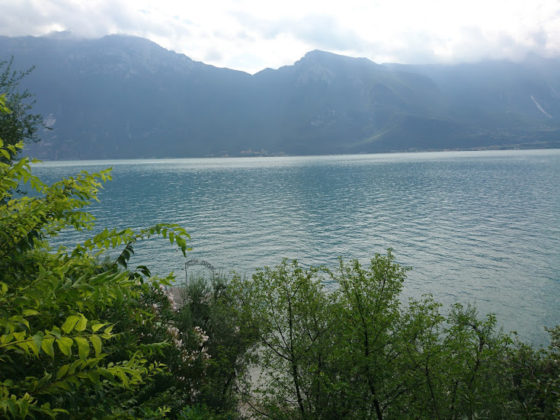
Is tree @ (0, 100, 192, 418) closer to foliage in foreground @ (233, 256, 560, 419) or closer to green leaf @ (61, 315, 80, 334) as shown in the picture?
green leaf @ (61, 315, 80, 334)

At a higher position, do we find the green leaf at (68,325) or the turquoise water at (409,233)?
the green leaf at (68,325)

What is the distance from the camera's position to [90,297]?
3295mm

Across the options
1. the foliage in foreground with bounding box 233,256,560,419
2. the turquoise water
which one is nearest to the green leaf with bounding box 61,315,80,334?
the foliage in foreground with bounding box 233,256,560,419

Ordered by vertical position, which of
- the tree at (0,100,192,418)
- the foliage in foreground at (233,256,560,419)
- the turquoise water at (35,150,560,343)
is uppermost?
the tree at (0,100,192,418)

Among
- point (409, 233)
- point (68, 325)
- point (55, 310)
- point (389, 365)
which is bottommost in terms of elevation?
point (409, 233)

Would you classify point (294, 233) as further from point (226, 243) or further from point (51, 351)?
point (51, 351)

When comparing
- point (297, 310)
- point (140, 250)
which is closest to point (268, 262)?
point (140, 250)

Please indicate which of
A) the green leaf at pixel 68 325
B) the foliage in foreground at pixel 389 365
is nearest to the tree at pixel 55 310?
the green leaf at pixel 68 325

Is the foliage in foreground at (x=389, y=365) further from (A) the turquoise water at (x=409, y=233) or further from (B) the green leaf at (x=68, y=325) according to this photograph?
(A) the turquoise water at (x=409, y=233)

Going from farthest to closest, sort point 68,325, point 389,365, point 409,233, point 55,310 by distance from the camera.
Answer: point 409,233, point 389,365, point 55,310, point 68,325

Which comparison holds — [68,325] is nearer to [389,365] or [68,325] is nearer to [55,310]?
[55,310]

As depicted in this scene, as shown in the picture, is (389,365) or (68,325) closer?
(68,325)

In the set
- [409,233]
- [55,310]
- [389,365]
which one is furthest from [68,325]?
[409,233]

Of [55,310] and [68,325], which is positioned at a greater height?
[68,325]
